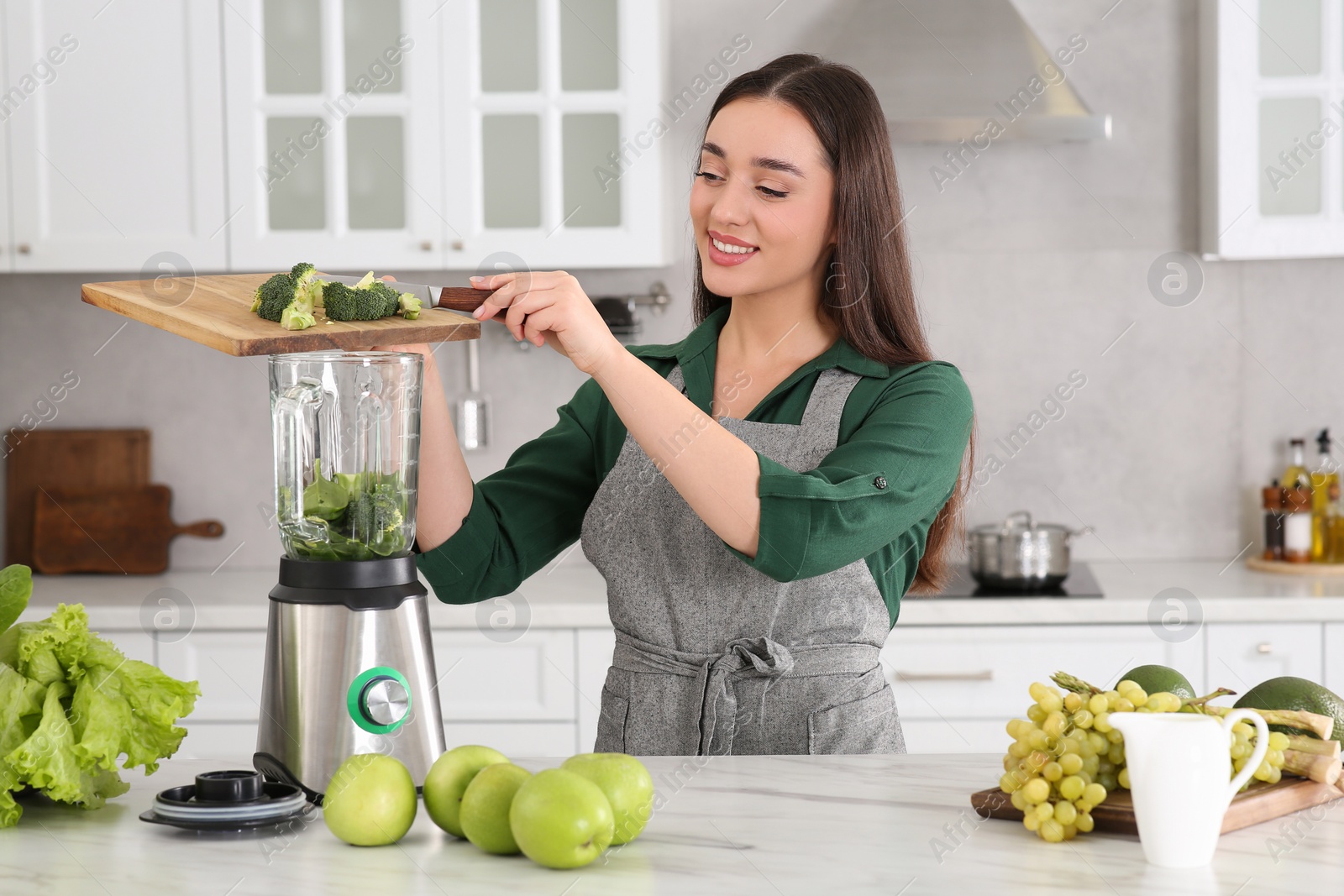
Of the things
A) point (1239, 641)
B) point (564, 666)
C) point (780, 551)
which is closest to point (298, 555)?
point (780, 551)

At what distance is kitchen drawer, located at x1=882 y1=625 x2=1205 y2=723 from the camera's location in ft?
7.97

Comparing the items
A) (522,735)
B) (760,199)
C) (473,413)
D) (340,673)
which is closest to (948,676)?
(522,735)

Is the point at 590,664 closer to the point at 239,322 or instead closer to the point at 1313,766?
the point at 239,322

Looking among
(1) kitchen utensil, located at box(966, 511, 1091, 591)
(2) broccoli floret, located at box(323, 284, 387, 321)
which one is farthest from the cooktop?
(2) broccoli floret, located at box(323, 284, 387, 321)

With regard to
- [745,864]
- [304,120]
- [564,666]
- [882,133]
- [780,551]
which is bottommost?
[564,666]

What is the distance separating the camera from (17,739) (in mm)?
974

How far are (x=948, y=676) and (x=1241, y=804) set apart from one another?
1503mm

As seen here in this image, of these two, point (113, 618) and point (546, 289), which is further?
point (113, 618)

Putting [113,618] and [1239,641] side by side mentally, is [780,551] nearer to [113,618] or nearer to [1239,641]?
[1239,641]

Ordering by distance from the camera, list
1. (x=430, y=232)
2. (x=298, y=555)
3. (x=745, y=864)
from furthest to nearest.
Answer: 1. (x=430, y=232)
2. (x=298, y=555)
3. (x=745, y=864)

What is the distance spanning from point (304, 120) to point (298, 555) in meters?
1.79

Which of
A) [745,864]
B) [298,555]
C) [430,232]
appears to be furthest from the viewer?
[430,232]

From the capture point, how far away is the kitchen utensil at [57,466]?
118 inches

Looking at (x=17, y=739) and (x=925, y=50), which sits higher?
(x=925, y=50)
